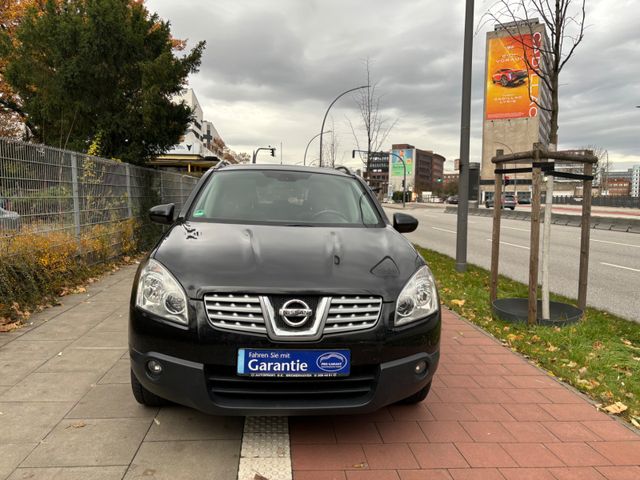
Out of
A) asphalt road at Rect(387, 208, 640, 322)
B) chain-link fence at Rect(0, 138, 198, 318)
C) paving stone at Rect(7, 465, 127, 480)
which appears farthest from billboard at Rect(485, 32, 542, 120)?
paving stone at Rect(7, 465, 127, 480)

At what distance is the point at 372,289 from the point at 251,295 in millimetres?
632

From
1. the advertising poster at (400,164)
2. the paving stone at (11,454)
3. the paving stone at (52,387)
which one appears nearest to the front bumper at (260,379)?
the paving stone at (11,454)

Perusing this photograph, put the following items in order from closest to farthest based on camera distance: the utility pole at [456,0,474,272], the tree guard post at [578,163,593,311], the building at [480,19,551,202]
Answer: the tree guard post at [578,163,593,311] → the utility pole at [456,0,474,272] → the building at [480,19,551,202]

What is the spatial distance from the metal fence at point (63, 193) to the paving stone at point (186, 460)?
3.82 m

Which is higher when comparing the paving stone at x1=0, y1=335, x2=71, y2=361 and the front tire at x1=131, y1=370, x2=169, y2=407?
the front tire at x1=131, y1=370, x2=169, y2=407

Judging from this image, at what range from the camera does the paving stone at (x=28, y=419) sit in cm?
278

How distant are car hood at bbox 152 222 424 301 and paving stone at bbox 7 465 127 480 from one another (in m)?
0.94

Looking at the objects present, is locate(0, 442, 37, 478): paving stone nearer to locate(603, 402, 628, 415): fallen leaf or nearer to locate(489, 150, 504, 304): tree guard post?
locate(603, 402, 628, 415): fallen leaf

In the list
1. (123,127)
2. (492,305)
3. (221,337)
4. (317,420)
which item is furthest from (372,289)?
(123,127)

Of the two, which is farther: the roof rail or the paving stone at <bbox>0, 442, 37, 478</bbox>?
the roof rail

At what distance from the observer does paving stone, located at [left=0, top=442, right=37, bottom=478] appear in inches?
96.3

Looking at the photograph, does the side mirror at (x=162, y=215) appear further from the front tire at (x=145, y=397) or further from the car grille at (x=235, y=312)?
the car grille at (x=235, y=312)

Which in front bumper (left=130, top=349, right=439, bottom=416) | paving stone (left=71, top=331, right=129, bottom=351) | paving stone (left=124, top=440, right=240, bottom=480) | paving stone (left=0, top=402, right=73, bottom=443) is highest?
front bumper (left=130, top=349, right=439, bottom=416)

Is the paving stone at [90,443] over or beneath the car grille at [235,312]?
beneath
